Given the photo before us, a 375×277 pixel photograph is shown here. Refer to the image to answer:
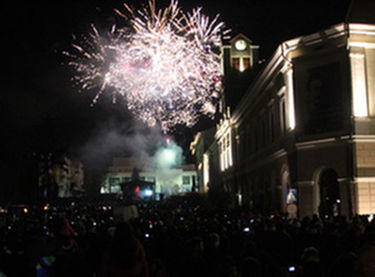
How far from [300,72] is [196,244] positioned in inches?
849

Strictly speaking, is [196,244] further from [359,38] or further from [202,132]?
[202,132]

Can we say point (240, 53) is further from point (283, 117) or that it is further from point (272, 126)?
point (283, 117)

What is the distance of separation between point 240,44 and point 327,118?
33244 mm

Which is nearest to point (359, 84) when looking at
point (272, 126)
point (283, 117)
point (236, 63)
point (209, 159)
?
point (283, 117)

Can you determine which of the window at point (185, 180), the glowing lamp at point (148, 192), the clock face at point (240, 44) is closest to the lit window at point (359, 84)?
the clock face at point (240, 44)

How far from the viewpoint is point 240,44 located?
5931 cm

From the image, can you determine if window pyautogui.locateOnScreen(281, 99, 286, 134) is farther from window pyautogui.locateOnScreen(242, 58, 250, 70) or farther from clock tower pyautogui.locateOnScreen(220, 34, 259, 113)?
window pyautogui.locateOnScreen(242, 58, 250, 70)

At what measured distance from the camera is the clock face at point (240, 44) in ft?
194

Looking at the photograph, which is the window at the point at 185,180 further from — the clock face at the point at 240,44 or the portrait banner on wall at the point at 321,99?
the portrait banner on wall at the point at 321,99

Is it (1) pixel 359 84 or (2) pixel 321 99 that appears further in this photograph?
(2) pixel 321 99

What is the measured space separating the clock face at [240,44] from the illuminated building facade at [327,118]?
25.4 metres

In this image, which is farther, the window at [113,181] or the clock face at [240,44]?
the window at [113,181]

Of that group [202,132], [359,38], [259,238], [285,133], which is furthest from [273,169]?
[202,132]

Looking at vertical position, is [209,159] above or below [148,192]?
above
